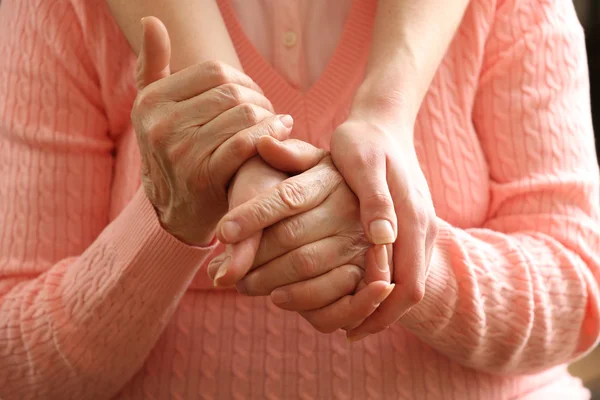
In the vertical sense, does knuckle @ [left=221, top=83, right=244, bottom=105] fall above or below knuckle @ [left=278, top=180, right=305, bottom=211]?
above

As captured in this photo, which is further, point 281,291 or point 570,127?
point 570,127

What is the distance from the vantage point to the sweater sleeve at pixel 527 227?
82 centimetres

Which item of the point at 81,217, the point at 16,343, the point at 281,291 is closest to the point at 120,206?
the point at 81,217

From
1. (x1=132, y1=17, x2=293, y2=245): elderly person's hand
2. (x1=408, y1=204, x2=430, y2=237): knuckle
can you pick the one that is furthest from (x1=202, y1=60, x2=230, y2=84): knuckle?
(x1=408, y1=204, x2=430, y2=237): knuckle

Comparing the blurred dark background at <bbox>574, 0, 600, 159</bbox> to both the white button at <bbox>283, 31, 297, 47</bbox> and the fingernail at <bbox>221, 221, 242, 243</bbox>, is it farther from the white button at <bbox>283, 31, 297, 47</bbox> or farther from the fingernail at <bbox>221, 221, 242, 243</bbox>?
the fingernail at <bbox>221, 221, 242, 243</bbox>

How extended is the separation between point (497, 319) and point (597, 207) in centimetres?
22

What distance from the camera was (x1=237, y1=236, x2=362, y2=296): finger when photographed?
652mm

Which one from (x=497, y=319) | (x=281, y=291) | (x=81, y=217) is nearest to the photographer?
(x=281, y=291)

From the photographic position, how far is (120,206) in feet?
3.10

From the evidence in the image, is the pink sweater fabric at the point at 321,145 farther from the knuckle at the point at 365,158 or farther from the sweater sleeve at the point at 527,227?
the knuckle at the point at 365,158

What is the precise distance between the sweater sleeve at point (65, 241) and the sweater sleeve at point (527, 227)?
297mm

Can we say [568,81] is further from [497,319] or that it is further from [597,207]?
[497,319]

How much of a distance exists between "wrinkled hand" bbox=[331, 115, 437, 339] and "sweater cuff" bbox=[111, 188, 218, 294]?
21cm

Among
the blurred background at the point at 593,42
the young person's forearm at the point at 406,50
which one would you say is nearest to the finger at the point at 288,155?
the young person's forearm at the point at 406,50
